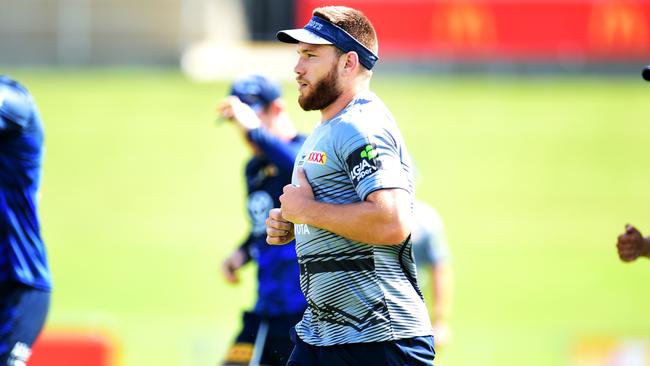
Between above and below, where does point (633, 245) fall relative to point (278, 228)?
below

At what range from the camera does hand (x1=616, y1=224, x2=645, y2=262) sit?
5.38 meters

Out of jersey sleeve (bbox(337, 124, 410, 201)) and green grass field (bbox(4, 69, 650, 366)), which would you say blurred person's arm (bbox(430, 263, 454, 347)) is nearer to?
green grass field (bbox(4, 69, 650, 366))

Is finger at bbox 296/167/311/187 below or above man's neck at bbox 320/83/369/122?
below

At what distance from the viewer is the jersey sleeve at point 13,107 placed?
541 centimetres

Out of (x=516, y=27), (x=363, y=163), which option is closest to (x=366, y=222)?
(x=363, y=163)

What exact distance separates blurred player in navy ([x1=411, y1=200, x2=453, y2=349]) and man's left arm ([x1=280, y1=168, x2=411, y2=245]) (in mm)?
3141

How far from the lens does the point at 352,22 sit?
15.2ft

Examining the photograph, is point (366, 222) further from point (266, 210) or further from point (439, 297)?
point (439, 297)

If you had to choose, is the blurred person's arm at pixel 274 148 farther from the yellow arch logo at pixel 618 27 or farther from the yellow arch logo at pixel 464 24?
the yellow arch logo at pixel 618 27

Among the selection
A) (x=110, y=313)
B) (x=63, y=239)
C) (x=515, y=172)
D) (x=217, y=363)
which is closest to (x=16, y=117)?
(x=217, y=363)

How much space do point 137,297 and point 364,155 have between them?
454 inches

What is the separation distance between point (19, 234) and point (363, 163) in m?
2.13

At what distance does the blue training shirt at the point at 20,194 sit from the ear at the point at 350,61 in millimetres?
1827

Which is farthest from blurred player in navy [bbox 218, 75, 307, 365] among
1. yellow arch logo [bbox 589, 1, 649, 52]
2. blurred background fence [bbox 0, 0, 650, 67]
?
yellow arch logo [bbox 589, 1, 649, 52]
